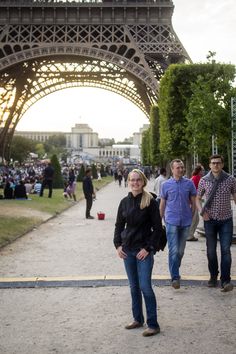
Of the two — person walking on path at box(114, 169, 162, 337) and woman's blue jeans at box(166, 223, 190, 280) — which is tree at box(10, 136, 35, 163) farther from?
person walking on path at box(114, 169, 162, 337)

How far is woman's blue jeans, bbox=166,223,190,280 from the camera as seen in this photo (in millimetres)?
8000

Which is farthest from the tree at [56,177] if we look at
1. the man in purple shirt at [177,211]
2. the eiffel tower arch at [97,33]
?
the man in purple shirt at [177,211]

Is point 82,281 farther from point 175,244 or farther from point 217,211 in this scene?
point 217,211

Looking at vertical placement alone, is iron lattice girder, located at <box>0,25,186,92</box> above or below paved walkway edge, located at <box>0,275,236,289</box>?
above

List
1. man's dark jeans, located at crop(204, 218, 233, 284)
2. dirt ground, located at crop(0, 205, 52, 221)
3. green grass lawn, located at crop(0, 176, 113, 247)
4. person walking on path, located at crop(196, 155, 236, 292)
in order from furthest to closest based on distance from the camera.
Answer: dirt ground, located at crop(0, 205, 52, 221) → green grass lawn, located at crop(0, 176, 113, 247) → person walking on path, located at crop(196, 155, 236, 292) → man's dark jeans, located at crop(204, 218, 233, 284)

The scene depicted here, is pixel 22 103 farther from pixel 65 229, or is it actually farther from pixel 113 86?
pixel 65 229

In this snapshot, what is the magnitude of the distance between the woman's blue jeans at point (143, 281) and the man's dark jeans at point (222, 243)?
2.19 meters


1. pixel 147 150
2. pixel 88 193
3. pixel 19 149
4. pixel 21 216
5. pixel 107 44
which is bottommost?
pixel 21 216

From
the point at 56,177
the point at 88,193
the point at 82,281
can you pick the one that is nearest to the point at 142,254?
the point at 82,281

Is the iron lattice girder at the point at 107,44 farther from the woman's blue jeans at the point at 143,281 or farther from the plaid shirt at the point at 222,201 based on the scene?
the woman's blue jeans at the point at 143,281

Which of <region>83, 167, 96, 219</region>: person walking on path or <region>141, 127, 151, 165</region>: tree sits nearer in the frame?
<region>83, 167, 96, 219</region>: person walking on path

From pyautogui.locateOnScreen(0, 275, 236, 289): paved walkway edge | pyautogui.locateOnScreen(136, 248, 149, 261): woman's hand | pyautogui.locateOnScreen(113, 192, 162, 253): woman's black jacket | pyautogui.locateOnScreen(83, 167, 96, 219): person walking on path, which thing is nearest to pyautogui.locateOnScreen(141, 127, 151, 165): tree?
pyautogui.locateOnScreen(83, 167, 96, 219): person walking on path

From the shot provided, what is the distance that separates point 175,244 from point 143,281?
235 cm

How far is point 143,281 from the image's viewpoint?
5.86 meters
